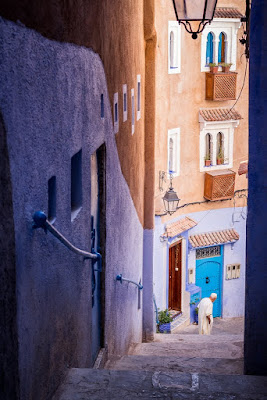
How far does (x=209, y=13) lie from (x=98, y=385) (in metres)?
4.91

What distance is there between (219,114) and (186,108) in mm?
1199

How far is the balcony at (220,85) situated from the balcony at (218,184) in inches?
87.7

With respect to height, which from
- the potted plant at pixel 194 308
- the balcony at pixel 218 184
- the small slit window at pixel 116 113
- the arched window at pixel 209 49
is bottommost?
the potted plant at pixel 194 308

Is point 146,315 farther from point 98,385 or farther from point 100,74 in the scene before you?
point 98,385

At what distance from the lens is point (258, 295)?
21.2 ft

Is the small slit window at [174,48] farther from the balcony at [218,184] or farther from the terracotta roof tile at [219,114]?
the balcony at [218,184]

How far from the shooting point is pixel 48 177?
4.81 m

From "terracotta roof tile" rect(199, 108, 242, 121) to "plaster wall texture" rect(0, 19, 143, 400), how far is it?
13.0m

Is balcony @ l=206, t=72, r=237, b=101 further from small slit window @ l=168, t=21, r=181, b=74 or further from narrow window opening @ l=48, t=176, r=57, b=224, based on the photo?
narrow window opening @ l=48, t=176, r=57, b=224

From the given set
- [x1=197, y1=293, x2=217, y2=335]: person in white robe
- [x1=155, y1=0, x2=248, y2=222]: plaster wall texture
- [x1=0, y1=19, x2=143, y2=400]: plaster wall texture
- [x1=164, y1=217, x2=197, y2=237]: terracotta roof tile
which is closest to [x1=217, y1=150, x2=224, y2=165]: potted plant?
[x1=155, y1=0, x2=248, y2=222]: plaster wall texture

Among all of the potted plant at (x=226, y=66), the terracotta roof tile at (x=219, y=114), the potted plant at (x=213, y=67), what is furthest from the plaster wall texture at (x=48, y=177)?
the potted plant at (x=226, y=66)

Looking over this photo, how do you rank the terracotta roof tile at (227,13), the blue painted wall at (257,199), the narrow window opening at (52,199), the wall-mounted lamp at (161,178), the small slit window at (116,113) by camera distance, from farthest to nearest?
the terracotta roof tile at (227,13) < the wall-mounted lamp at (161,178) < the small slit window at (116,113) < the blue painted wall at (257,199) < the narrow window opening at (52,199)

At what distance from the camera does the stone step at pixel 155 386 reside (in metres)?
5.26

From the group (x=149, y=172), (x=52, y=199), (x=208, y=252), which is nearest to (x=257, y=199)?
(x=52, y=199)
